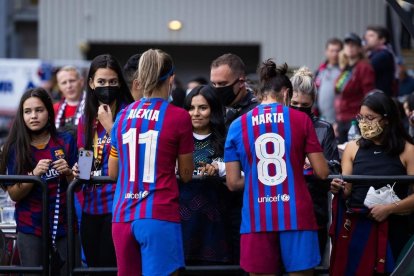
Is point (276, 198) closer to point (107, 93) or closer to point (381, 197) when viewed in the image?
point (381, 197)

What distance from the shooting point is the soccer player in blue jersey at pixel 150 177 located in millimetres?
5809

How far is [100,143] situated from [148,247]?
1372mm

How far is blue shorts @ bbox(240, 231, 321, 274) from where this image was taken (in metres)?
5.96

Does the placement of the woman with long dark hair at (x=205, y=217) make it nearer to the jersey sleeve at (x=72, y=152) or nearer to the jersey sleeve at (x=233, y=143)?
the jersey sleeve at (x=233, y=143)

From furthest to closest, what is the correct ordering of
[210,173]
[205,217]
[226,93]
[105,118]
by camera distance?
[226,93] → [205,217] → [105,118] → [210,173]

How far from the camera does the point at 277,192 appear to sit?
6027mm

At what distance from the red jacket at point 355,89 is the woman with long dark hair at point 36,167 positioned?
15.5ft

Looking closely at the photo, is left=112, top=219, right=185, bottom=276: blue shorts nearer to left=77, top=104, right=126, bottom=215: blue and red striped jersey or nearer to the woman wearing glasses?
left=77, top=104, right=126, bottom=215: blue and red striped jersey

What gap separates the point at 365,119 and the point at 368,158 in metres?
0.30

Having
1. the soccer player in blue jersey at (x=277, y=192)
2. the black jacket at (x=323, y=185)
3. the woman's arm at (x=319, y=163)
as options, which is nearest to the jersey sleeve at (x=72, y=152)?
the soccer player in blue jersey at (x=277, y=192)

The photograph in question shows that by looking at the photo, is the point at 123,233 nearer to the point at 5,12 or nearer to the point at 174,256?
the point at 174,256

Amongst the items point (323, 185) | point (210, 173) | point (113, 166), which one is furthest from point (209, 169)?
point (323, 185)

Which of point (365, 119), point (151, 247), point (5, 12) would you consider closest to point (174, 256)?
point (151, 247)

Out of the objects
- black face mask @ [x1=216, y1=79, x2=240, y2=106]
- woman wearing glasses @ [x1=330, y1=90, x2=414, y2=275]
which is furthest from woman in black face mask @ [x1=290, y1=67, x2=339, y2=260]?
black face mask @ [x1=216, y1=79, x2=240, y2=106]
